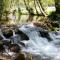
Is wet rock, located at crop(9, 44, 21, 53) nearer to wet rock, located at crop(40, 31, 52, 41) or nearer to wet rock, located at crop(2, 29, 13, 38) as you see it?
wet rock, located at crop(2, 29, 13, 38)

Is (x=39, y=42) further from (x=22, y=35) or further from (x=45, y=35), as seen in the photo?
(x=45, y=35)

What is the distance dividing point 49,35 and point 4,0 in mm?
7915

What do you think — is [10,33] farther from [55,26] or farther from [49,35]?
[55,26]

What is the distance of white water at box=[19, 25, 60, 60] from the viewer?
37.7ft

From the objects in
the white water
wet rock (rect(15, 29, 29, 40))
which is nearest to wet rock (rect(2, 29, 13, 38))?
wet rock (rect(15, 29, 29, 40))

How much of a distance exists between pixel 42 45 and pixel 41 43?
18.6 inches

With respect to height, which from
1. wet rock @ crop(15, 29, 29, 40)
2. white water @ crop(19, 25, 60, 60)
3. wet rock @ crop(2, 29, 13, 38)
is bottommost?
white water @ crop(19, 25, 60, 60)

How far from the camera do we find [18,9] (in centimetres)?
3091

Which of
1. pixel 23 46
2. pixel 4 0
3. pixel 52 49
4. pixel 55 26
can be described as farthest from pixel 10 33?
pixel 4 0

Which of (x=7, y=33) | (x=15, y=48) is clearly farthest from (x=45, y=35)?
(x=15, y=48)

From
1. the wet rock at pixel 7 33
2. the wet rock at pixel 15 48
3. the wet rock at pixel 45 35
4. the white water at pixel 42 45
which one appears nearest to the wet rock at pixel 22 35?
the white water at pixel 42 45

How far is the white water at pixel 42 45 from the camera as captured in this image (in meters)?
11.5

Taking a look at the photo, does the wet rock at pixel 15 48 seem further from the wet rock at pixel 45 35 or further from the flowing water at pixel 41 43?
the wet rock at pixel 45 35

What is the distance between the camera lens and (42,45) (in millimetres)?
13727
